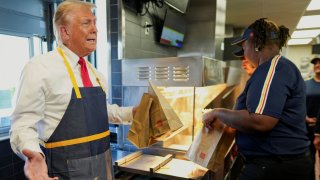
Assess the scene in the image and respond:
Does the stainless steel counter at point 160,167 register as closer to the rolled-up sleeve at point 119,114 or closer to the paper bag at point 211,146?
the paper bag at point 211,146

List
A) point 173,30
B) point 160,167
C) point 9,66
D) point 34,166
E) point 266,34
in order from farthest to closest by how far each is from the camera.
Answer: point 173,30
point 9,66
point 160,167
point 266,34
point 34,166

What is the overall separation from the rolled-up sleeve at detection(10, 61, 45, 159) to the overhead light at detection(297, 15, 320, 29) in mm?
5394

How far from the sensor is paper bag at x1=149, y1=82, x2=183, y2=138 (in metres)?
1.36

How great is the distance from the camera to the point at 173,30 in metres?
2.73

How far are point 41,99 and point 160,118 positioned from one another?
63 cm

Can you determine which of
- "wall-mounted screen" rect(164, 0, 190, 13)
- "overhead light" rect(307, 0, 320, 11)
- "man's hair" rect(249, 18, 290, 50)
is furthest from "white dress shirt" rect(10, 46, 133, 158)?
"overhead light" rect(307, 0, 320, 11)

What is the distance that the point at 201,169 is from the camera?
1602 mm

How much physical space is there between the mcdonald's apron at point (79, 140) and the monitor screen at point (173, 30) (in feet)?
5.00

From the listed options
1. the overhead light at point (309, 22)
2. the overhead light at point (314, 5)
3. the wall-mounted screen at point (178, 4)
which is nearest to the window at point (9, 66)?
the wall-mounted screen at point (178, 4)

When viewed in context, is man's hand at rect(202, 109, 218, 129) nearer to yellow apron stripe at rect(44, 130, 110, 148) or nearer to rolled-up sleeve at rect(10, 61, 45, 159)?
yellow apron stripe at rect(44, 130, 110, 148)

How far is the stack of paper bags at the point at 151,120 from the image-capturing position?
1.37m

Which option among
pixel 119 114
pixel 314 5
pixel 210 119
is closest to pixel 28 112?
pixel 119 114

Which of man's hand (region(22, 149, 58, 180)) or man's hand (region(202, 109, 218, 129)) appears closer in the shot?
man's hand (region(22, 149, 58, 180))

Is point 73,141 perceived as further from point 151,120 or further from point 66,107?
point 151,120
